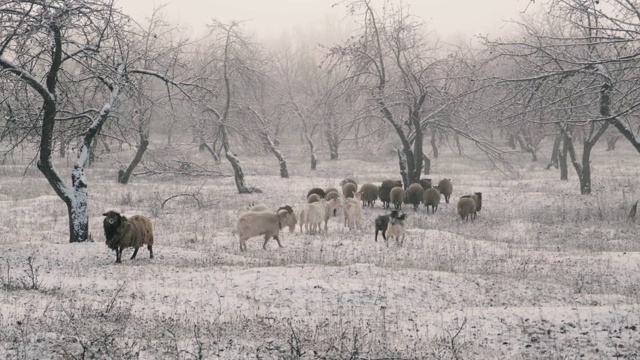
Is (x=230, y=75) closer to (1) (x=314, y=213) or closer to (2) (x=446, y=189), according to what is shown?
(2) (x=446, y=189)

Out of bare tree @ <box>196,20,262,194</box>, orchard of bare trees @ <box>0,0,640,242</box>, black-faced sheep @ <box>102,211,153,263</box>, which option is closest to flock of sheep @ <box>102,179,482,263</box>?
black-faced sheep @ <box>102,211,153,263</box>

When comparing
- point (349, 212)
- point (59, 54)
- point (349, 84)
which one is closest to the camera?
point (59, 54)

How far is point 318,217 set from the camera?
1547 centimetres

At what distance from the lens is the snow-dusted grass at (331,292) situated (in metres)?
6.60

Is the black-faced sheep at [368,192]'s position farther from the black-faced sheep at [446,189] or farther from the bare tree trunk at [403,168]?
the black-faced sheep at [446,189]

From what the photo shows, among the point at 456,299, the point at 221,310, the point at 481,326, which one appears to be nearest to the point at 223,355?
the point at 221,310

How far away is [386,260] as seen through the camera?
12.2 metres

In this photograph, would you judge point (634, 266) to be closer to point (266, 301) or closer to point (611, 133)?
point (266, 301)

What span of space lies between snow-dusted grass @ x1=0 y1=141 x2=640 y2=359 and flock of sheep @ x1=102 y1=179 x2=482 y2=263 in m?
0.42

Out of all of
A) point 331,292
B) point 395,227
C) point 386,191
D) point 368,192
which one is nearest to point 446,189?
point 386,191

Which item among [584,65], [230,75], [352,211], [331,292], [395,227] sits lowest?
[331,292]

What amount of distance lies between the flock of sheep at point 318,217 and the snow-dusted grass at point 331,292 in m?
0.42

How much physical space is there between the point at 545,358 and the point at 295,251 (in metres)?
7.12

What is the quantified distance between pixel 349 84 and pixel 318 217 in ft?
32.8
